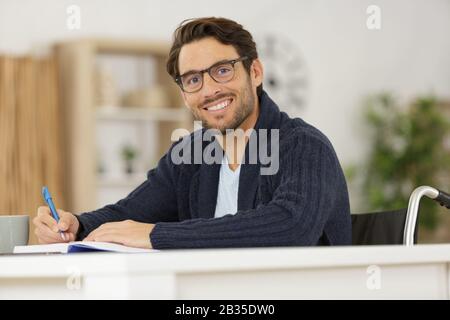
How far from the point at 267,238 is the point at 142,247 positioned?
247mm

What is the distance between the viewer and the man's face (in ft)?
7.81

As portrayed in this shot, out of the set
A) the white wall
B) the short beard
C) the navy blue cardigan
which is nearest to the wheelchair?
the navy blue cardigan

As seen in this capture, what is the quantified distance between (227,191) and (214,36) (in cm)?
46

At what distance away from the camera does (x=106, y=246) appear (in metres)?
1.51

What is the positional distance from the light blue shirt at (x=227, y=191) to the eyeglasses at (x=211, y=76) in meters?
0.24

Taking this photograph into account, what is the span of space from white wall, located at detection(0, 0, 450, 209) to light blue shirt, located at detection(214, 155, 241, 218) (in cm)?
332

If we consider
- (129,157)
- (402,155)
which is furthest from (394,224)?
(402,155)

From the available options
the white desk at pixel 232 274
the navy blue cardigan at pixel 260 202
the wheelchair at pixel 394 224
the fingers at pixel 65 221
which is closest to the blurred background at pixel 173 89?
the navy blue cardigan at pixel 260 202

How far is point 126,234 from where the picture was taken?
158 centimetres

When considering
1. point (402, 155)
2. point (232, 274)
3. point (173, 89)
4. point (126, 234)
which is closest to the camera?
point (232, 274)

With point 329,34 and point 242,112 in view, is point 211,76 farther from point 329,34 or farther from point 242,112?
point 329,34

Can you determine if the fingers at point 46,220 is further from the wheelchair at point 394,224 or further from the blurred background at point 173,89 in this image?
the blurred background at point 173,89
